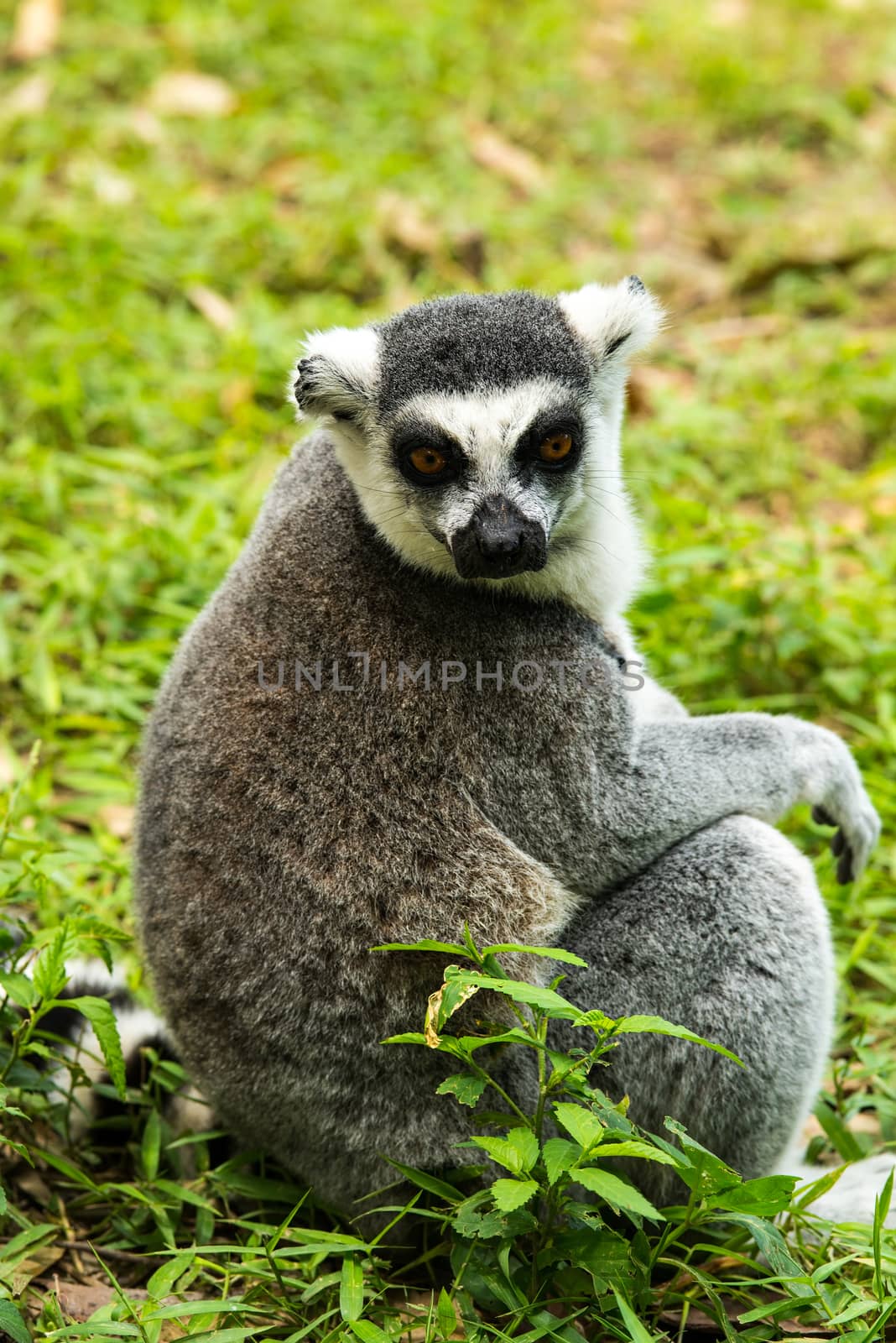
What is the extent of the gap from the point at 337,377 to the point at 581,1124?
2037mm

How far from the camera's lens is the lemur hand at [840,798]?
12.9 ft

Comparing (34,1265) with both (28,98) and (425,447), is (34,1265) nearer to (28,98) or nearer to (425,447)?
(425,447)

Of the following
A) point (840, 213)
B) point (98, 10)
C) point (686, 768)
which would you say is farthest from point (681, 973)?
point (98, 10)

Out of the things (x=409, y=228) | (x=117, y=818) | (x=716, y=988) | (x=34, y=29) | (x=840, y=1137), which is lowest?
(x=840, y=1137)

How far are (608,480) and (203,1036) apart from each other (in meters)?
1.98

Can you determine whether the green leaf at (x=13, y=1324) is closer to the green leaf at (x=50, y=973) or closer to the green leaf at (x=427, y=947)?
the green leaf at (x=50, y=973)

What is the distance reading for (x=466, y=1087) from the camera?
2973mm

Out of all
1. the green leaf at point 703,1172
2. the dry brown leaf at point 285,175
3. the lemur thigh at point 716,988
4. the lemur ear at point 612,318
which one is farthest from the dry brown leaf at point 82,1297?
the dry brown leaf at point 285,175

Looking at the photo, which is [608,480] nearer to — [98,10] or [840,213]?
[840,213]

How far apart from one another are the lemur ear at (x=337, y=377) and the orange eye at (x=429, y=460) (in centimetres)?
23

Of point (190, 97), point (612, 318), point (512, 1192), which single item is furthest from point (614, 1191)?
point (190, 97)

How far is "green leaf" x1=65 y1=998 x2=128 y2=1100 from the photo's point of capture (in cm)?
326

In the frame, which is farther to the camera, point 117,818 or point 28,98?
point 28,98

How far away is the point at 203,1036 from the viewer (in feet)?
11.6
